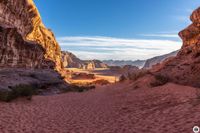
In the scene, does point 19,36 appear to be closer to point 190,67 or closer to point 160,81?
point 160,81

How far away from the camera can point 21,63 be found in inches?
1401

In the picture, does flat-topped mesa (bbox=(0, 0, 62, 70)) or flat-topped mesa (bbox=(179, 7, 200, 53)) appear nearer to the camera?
flat-topped mesa (bbox=(179, 7, 200, 53))

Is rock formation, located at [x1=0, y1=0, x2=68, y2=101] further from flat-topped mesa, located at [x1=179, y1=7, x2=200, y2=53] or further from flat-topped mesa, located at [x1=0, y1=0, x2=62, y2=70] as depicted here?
flat-topped mesa, located at [x1=179, y1=7, x2=200, y2=53]

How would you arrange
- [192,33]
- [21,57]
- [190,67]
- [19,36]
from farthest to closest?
1. [21,57]
2. [19,36]
3. [192,33]
4. [190,67]

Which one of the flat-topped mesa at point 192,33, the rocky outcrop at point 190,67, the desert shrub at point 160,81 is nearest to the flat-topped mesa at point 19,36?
the desert shrub at point 160,81

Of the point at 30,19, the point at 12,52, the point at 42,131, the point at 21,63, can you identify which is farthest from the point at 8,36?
the point at 42,131

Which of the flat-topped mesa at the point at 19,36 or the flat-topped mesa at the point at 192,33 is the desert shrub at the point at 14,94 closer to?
the flat-topped mesa at the point at 19,36

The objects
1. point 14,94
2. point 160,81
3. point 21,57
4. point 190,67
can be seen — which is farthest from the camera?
point 21,57

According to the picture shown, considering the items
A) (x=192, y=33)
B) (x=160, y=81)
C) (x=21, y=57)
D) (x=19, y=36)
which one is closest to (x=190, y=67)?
(x=160, y=81)

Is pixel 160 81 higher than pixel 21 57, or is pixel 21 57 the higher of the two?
pixel 21 57

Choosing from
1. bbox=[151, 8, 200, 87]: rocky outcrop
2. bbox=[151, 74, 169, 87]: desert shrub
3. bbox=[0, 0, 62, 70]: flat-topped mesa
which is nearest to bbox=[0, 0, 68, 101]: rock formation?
bbox=[0, 0, 62, 70]: flat-topped mesa

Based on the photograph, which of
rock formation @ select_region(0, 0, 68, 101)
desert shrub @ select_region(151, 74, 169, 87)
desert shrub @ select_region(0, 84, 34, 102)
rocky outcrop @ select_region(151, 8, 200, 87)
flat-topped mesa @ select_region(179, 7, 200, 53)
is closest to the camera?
desert shrub @ select_region(0, 84, 34, 102)

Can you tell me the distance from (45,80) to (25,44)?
347 inches

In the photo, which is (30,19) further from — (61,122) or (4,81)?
(61,122)
